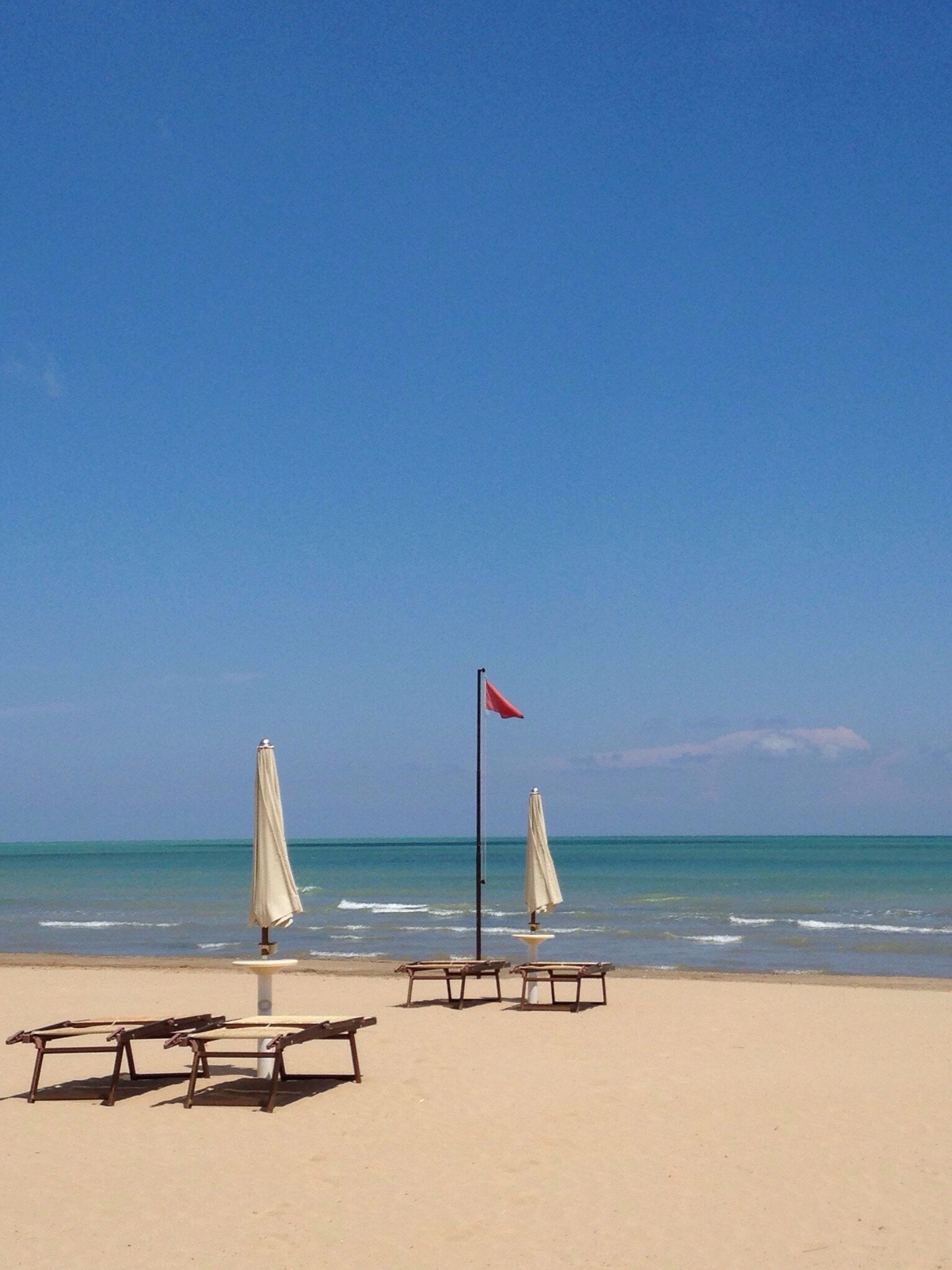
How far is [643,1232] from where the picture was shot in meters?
5.59

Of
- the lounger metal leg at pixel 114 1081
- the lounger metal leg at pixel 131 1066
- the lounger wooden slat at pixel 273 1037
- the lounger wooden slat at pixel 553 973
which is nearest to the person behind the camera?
the lounger wooden slat at pixel 273 1037

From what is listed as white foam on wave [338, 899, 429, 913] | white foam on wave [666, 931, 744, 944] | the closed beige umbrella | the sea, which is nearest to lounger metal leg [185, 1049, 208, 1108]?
the closed beige umbrella

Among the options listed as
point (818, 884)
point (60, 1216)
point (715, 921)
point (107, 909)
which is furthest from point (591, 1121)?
point (818, 884)

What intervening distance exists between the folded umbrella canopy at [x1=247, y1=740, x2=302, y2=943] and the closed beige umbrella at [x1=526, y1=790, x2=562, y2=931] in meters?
5.09

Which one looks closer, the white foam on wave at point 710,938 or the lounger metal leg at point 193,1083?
the lounger metal leg at point 193,1083

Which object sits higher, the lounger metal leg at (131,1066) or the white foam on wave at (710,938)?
the lounger metal leg at (131,1066)

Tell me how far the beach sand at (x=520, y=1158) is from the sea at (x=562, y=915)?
34.0 ft

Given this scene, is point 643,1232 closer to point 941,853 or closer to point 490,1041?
point 490,1041

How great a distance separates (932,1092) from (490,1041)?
400 cm

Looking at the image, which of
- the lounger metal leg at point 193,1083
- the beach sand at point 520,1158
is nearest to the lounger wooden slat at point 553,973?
the beach sand at point 520,1158

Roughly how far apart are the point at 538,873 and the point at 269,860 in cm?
561

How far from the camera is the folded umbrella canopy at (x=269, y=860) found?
936cm

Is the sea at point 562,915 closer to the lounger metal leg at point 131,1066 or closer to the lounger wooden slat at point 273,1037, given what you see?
the lounger wooden slat at point 273,1037

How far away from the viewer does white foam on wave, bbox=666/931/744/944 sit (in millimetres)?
25953
